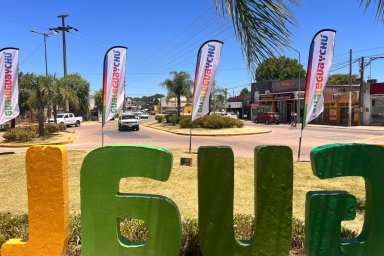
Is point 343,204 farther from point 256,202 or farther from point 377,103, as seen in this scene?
point 377,103

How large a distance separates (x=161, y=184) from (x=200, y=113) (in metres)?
6.54

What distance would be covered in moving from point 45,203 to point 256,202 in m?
1.89

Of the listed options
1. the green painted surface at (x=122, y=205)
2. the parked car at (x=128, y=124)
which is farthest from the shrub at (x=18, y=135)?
the green painted surface at (x=122, y=205)

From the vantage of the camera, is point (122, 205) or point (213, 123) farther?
point (213, 123)

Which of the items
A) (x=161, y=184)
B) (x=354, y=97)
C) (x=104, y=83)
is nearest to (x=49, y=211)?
(x=161, y=184)

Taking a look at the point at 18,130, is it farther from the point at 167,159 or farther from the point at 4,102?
the point at 167,159

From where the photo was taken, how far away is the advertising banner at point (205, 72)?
14.8m

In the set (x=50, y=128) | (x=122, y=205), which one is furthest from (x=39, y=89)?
(x=122, y=205)

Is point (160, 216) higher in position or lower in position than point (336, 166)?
lower

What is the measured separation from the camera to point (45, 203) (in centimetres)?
371

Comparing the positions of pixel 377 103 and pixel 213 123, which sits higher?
pixel 377 103

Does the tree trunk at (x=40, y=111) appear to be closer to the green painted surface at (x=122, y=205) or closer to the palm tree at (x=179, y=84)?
the palm tree at (x=179, y=84)

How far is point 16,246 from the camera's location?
3.71 meters

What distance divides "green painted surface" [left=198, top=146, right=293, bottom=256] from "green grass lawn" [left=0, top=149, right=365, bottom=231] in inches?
111
